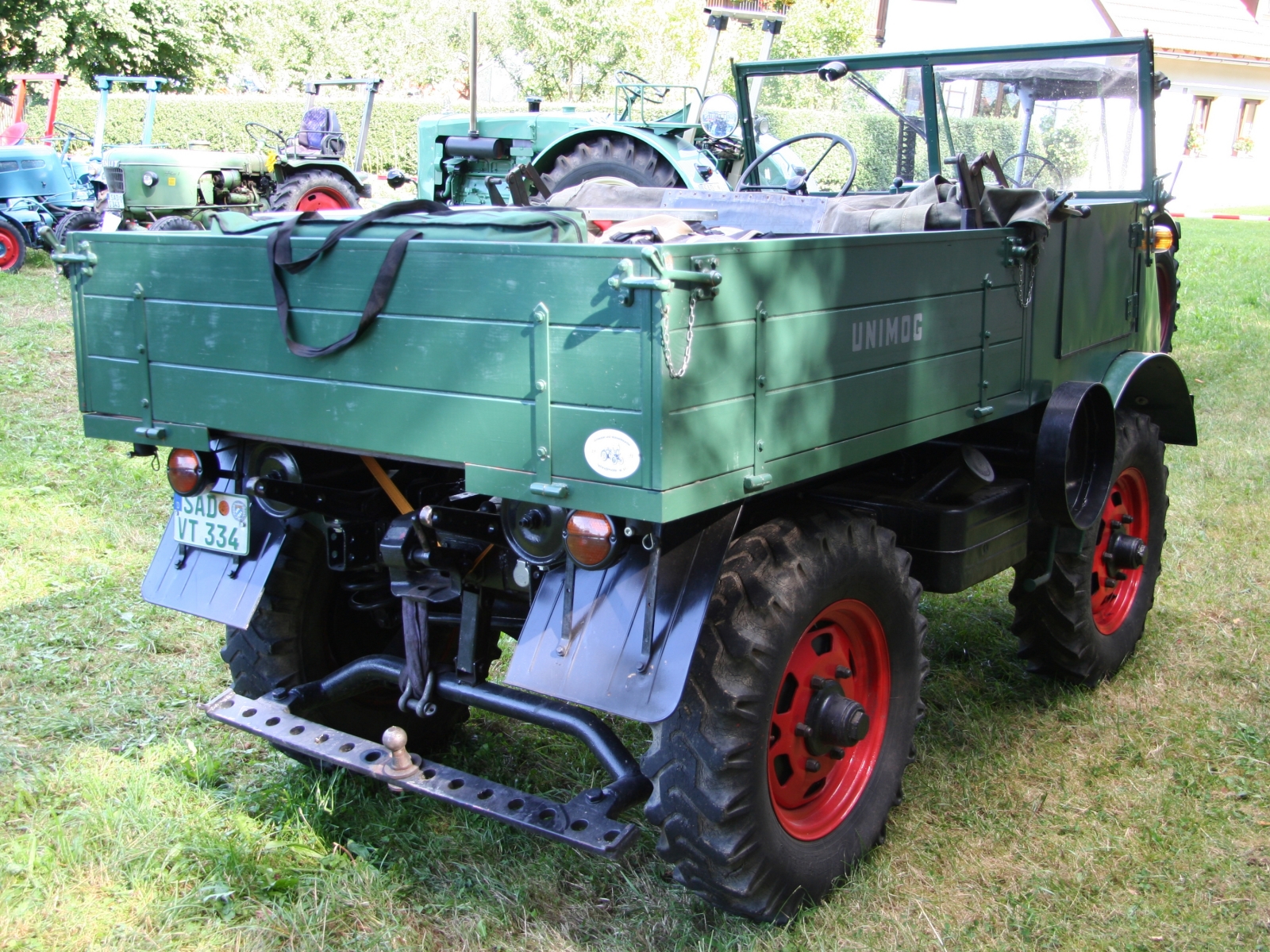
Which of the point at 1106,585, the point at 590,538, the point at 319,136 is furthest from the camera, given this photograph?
the point at 319,136

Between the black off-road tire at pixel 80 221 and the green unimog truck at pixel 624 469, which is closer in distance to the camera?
the green unimog truck at pixel 624 469

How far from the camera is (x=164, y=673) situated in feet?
14.1

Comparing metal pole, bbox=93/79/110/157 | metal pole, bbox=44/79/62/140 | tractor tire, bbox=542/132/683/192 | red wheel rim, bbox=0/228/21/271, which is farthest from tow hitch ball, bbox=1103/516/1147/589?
metal pole, bbox=44/79/62/140

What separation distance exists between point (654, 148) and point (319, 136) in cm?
637

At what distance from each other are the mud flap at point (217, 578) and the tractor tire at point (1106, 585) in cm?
241

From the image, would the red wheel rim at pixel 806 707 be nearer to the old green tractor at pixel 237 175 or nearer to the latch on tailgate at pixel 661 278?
the latch on tailgate at pixel 661 278

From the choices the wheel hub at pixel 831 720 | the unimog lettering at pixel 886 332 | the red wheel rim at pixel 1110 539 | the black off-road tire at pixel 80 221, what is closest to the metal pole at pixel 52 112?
the black off-road tire at pixel 80 221

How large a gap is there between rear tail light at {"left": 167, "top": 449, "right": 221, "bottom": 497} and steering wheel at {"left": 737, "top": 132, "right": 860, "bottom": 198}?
7.86 feet

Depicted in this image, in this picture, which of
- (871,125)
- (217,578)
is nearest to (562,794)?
(217,578)

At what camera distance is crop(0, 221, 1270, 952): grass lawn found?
292 cm

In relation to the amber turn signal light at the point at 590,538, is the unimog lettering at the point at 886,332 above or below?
above

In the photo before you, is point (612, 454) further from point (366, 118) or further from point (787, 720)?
point (366, 118)

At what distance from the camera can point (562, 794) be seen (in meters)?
3.64

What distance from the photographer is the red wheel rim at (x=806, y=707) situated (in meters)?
2.95
